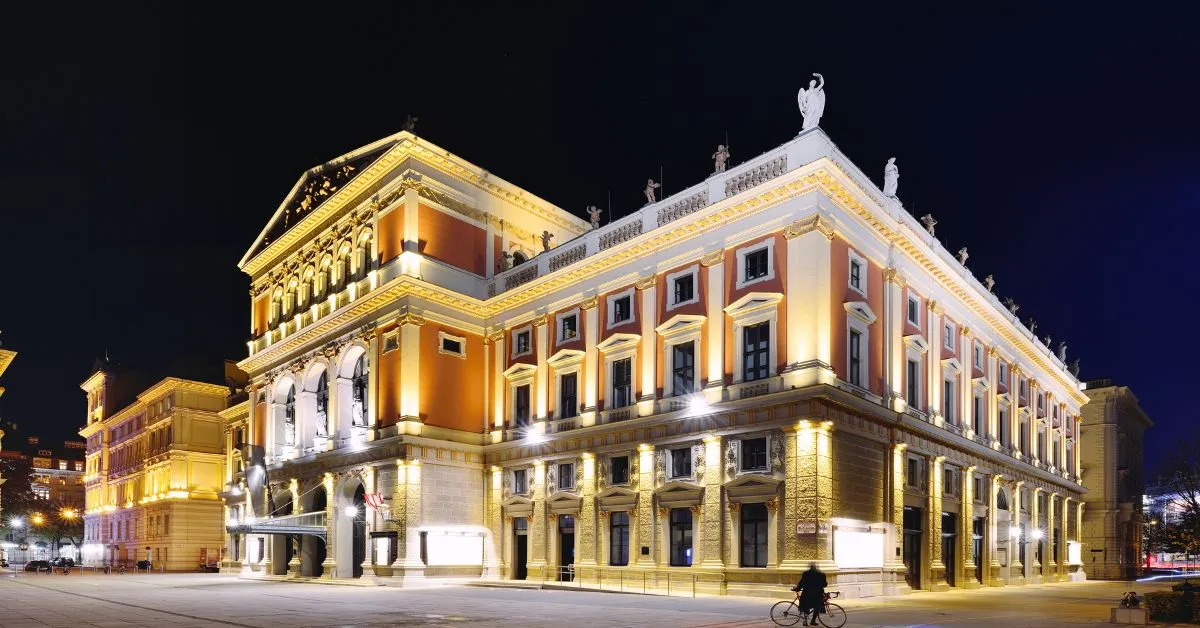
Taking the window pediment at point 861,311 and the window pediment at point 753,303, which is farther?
the window pediment at point 861,311

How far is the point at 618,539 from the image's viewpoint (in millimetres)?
38906

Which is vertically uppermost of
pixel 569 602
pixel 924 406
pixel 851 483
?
pixel 924 406

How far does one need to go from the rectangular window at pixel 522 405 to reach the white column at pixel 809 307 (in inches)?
646

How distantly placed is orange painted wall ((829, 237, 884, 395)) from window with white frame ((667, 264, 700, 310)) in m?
5.85

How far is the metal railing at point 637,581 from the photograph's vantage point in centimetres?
3391

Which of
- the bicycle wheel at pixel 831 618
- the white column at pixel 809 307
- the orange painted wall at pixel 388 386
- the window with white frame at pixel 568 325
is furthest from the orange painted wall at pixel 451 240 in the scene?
the bicycle wheel at pixel 831 618

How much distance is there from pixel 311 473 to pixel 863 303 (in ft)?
101

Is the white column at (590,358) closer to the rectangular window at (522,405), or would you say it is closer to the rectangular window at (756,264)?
the rectangular window at (522,405)

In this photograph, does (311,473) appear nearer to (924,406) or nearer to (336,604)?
(336,604)

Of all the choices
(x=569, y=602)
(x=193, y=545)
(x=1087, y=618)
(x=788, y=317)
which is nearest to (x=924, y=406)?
(x=788, y=317)

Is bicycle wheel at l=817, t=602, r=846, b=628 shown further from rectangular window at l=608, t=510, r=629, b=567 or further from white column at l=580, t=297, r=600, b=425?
white column at l=580, t=297, r=600, b=425

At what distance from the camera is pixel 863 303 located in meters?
34.7

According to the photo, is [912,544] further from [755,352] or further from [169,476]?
[169,476]

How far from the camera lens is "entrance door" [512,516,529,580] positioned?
4403 cm
